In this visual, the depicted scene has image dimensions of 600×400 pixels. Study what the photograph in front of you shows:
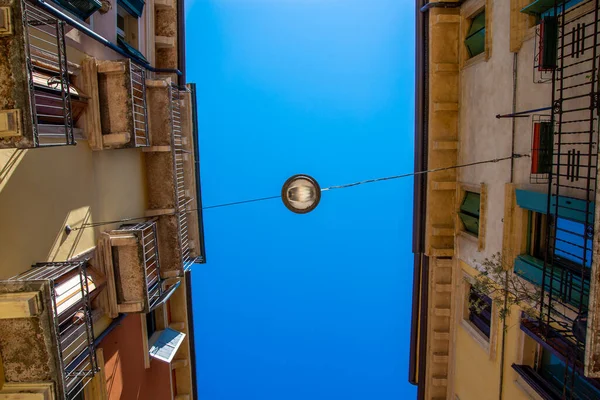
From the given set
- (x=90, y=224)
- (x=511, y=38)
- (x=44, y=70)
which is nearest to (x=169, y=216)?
(x=90, y=224)

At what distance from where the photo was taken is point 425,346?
1420cm

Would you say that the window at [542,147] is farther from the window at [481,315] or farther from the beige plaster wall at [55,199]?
the beige plaster wall at [55,199]

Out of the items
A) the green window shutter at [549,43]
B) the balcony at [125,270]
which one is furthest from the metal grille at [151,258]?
the green window shutter at [549,43]

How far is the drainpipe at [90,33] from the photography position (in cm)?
647

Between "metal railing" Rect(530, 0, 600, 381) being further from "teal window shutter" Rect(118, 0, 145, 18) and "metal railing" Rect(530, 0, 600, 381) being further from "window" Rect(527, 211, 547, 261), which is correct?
"teal window shutter" Rect(118, 0, 145, 18)

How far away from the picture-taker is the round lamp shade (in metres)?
8.72

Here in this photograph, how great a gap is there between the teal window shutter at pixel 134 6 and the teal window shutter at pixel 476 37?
31.4 feet

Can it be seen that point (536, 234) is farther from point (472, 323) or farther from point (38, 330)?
point (38, 330)

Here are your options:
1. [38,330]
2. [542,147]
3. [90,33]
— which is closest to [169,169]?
[90,33]

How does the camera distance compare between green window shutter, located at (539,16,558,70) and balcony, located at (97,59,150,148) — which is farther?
balcony, located at (97,59,150,148)

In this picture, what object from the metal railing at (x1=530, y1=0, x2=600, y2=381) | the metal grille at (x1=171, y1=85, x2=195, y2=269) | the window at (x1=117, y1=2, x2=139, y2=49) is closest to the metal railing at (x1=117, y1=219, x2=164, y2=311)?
the metal grille at (x1=171, y1=85, x2=195, y2=269)

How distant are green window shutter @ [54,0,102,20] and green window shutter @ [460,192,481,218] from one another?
10795 mm

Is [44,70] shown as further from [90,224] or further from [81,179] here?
[90,224]

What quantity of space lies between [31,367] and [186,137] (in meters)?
7.79
